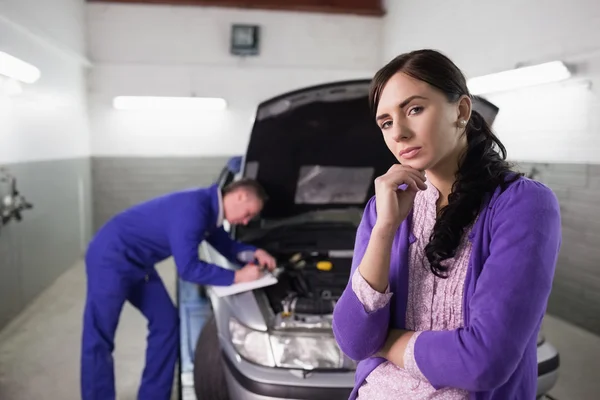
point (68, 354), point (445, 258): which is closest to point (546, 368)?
point (445, 258)

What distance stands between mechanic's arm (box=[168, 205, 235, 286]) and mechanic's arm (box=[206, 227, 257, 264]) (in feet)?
0.99

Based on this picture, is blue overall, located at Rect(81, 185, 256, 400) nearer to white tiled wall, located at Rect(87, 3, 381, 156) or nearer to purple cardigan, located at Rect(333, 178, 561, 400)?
purple cardigan, located at Rect(333, 178, 561, 400)

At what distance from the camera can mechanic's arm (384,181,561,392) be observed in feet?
2.73

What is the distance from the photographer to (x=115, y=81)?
679 cm

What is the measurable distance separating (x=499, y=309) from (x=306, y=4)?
6.97 meters

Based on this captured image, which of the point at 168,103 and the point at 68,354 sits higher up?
the point at 168,103

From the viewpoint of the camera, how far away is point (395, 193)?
3.11 ft

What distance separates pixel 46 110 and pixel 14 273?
178 cm

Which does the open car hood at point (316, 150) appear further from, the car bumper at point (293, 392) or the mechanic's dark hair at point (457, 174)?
the mechanic's dark hair at point (457, 174)

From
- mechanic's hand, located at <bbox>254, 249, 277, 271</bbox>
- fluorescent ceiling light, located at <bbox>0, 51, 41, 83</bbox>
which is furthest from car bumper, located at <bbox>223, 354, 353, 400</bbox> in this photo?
fluorescent ceiling light, located at <bbox>0, 51, 41, 83</bbox>

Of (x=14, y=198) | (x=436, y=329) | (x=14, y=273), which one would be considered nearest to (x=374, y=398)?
(x=436, y=329)

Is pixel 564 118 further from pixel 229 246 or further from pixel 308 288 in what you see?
pixel 229 246

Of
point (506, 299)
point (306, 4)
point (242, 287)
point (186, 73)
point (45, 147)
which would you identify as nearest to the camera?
point (506, 299)

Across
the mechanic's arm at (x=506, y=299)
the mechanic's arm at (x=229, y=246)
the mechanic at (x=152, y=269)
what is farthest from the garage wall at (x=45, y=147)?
the mechanic's arm at (x=506, y=299)
